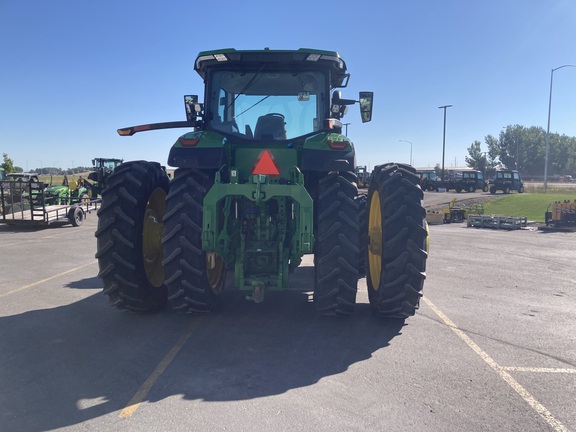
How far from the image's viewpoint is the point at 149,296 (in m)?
5.38

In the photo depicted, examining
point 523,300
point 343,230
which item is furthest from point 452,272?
point 343,230

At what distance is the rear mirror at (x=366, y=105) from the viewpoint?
6184 mm

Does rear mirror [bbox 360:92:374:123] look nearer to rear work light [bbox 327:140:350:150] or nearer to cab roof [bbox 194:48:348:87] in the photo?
cab roof [bbox 194:48:348:87]

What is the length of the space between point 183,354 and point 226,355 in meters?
0.43

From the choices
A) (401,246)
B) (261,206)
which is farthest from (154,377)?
(401,246)

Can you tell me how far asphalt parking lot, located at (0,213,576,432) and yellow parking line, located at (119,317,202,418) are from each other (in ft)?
0.05

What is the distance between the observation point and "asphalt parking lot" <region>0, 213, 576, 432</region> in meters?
3.14

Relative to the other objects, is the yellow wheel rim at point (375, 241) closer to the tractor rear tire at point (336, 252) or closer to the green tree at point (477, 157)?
the tractor rear tire at point (336, 252)

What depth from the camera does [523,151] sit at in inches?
3986

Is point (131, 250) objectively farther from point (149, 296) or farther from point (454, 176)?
point (454, 176)

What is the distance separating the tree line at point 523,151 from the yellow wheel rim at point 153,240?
333ft

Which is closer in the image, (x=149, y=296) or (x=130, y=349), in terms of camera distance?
(x=130, y=349)

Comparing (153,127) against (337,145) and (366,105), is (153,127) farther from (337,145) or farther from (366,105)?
(366,105)

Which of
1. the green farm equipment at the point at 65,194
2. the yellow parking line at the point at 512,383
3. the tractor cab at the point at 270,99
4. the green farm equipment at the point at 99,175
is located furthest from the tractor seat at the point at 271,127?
the green farm equipment at the point at 99,175
